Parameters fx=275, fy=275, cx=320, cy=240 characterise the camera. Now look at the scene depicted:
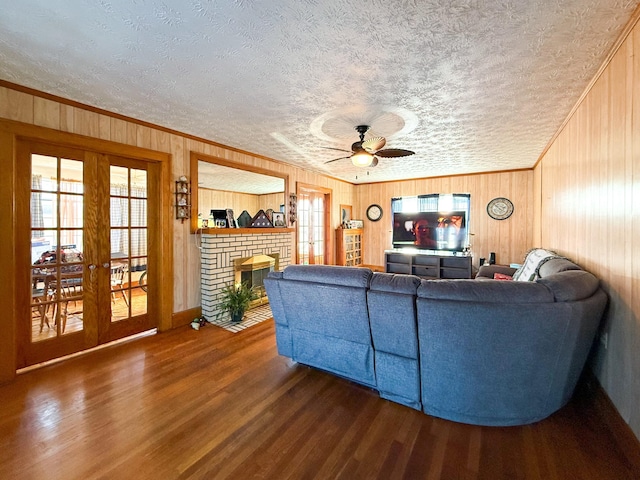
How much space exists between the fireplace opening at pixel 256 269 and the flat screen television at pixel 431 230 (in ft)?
11.2

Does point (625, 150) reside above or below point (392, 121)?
below

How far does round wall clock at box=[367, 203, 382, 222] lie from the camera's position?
721 cm

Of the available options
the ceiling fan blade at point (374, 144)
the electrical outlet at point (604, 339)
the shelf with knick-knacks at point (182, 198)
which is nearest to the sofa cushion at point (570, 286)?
the electrical outlet at point (604, 339)

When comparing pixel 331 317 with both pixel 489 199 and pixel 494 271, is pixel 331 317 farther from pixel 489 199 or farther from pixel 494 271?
pixel 489 199

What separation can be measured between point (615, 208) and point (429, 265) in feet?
14.4

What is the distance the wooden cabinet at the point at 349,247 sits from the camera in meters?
6.77

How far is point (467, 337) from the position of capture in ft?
5.36

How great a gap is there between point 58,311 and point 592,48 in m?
4.76

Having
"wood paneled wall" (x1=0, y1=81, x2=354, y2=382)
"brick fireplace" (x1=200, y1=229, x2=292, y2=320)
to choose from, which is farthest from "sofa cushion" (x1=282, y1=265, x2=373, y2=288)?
"wood paneled wall" (x1=0, y1=81, x2=354, y2=382)

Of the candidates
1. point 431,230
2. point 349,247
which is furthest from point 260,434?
point 431,230

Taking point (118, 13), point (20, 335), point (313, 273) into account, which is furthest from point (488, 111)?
point (20, 335)

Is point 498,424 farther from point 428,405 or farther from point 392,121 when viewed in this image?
point 392,121

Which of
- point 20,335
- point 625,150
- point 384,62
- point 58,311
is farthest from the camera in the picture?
point 58,311

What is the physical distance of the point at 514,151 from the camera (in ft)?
13.8
